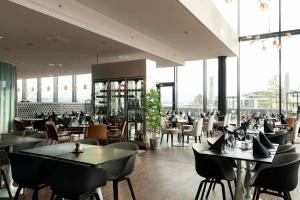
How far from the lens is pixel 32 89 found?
65.4 feet

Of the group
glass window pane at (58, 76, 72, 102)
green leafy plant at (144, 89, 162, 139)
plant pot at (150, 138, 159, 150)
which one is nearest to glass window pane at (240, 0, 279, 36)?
green leafy plant at (144, 89, 162, 139)

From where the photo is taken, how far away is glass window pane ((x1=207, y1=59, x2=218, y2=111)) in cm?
1243

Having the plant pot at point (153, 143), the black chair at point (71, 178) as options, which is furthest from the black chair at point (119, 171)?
the plant pot at point (153, 143)

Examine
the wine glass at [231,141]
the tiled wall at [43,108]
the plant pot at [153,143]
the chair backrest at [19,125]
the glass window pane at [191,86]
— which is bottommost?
the plant pot at [153,143]

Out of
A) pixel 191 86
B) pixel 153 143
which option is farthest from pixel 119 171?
pixel 191 86

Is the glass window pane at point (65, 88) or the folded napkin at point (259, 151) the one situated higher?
the glass window pane at point (65, 88)

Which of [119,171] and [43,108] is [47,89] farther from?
[119,171]

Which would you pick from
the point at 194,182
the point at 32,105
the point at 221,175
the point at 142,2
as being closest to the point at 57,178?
the point at 221,175

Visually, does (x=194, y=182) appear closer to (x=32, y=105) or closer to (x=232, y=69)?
(x=232, y=69)

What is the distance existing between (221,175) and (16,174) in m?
2.44

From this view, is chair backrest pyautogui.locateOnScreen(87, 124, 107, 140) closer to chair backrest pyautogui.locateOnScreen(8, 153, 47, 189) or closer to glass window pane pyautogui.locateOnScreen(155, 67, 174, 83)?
chair backrest pyautogui.locateOnScreen(8, 153, 47, 189)

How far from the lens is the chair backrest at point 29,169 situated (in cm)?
292

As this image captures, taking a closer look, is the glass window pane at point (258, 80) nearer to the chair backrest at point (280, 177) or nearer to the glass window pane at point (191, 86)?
the glass window pane at point (191, 86)

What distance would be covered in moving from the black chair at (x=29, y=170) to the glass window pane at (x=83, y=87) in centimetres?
1414
